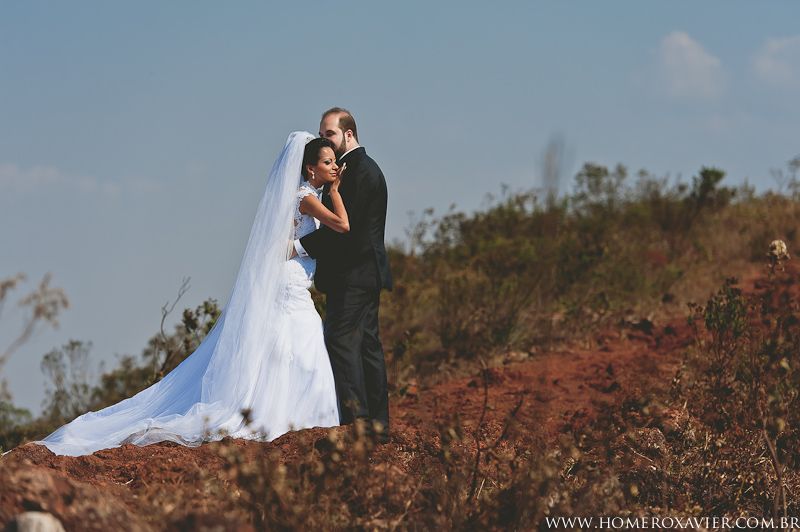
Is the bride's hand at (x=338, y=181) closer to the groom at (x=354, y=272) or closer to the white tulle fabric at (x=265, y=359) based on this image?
the groom at (x=354, y=272)

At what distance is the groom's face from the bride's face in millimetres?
96

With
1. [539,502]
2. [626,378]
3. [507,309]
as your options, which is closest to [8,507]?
[539,502]

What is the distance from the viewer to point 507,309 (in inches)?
502

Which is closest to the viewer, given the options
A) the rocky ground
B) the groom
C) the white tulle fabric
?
the rocky ground

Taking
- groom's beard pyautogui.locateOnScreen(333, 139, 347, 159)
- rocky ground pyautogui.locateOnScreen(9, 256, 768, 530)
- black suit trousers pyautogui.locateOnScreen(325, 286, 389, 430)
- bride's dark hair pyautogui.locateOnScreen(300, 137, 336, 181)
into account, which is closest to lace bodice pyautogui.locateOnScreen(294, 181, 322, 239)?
bride's dark hair pyautogui.locateOnScreen(300, 137, 336, 181)

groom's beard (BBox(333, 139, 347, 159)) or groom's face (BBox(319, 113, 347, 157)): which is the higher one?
groom's face (BBox(319, 113, 347, 157))

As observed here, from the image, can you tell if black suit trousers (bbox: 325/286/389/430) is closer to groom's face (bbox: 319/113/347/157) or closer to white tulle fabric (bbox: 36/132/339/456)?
white tulle fabric (bbox: 36/132/339/456)

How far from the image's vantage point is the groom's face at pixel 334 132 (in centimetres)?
763

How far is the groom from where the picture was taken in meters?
7.58

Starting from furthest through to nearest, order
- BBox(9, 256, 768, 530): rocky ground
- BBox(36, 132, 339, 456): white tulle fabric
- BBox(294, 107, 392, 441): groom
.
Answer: BBox(294, 107, 392, 441): groom
BBox(36, 132, 339, 456): white tulle fabric
BBox(9, 256, 768, 530): rocky ground

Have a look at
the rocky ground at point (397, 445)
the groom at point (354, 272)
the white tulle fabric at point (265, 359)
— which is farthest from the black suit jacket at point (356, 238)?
the rocky ground at point (397, 445)

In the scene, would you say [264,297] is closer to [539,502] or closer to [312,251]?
[312,251]

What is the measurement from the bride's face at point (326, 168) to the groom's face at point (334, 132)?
10 centimetres

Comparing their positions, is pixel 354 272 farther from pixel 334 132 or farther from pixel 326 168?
pixel 334 132
